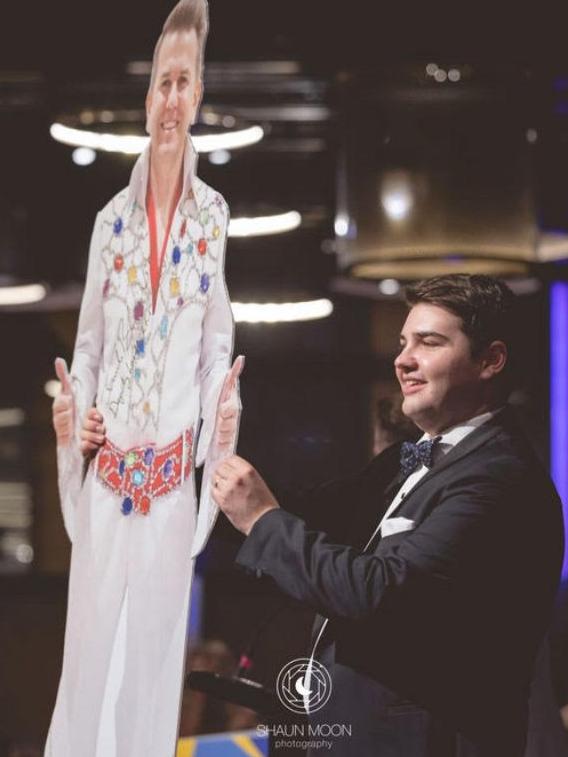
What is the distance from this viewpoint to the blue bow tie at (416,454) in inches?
79.9

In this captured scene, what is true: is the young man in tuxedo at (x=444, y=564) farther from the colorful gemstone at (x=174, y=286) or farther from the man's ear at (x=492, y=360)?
the colorful gemstone at (x=174, y=286)

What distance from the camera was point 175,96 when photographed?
8.27 feet

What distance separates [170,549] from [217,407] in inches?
12.1

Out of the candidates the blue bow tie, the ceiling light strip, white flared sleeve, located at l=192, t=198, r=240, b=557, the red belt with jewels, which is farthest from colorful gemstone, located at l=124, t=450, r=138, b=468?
the ceiling light strip

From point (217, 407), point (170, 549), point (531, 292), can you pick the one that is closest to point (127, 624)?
point (170, 549)

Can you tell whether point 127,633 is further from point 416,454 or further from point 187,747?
point 416,454

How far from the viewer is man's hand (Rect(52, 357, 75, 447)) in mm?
2545

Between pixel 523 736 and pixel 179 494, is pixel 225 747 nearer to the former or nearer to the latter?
pixel 179 494

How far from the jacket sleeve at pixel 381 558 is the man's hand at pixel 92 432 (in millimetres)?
634

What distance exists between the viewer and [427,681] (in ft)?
6.34

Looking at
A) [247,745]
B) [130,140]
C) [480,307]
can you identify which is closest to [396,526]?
[480,307]

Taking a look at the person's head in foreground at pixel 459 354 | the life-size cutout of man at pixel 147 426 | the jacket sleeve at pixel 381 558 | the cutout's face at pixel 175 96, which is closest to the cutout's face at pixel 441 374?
the person's head in foreground at pixel 459 354

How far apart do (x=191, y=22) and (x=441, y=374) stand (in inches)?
41.9

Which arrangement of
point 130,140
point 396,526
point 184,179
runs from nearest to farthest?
point 396,526 → point 184,179 → point 130,140
